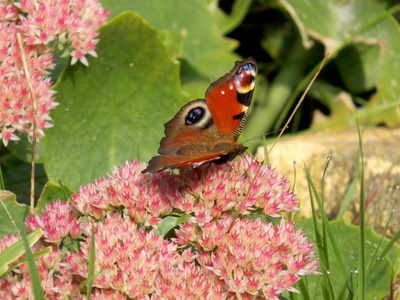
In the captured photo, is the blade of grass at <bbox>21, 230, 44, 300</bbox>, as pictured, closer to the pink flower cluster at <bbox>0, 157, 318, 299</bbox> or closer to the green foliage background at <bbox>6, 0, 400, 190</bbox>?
the pink flower cluster at <bbox>0, 157, 318, 299</bbox>

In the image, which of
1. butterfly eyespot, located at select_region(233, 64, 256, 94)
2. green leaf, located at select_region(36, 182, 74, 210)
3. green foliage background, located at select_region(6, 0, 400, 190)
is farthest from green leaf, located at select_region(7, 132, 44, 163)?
butterfly eyespot, located at select_region(233, 64, 256, 94)

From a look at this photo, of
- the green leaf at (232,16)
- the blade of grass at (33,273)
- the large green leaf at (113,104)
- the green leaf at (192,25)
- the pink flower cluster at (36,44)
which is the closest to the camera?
the blade of grass at (33,273)

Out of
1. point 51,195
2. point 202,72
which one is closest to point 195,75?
point 202,72

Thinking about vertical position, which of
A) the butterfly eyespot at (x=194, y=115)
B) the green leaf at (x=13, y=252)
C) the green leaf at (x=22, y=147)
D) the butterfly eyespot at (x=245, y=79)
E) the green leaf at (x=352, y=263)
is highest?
the butterfly eyespot at (x=245, y=79)

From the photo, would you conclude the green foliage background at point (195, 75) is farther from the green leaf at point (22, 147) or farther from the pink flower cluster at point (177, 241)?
the pink flower cluster at point (177, 241)

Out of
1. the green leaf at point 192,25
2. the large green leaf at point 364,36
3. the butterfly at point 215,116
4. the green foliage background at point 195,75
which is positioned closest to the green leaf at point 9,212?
the green foliage background at point 195,75

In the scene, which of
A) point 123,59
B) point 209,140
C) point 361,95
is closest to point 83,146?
point 123,59
